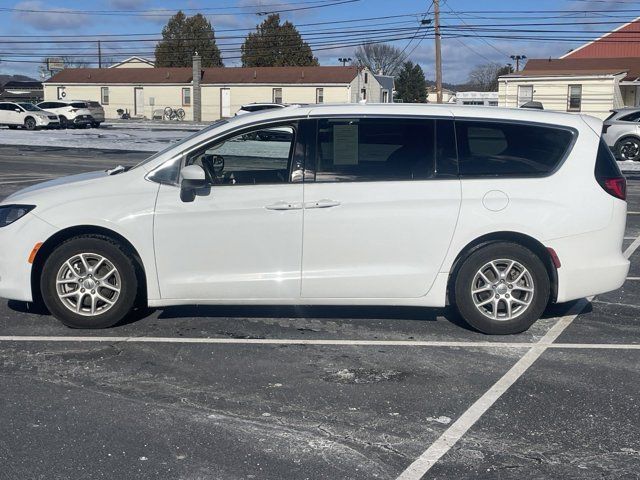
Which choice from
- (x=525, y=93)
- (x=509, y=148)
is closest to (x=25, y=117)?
(x=525, y=93)

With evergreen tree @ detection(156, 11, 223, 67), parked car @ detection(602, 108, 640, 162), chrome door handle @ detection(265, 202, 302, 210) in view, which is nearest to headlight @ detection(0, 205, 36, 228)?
chrome door handle @ detection(265, 202, 302, 210)

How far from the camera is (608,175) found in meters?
6.35

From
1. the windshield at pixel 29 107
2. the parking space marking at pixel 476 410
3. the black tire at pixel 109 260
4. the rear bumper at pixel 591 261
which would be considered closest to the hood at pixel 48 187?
the black tire at pixel 109 260

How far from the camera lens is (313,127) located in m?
6.26

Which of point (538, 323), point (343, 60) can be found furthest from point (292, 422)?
point (343, 60)

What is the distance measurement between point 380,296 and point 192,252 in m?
1.44

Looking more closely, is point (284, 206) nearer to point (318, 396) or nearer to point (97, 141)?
point (318, 396)

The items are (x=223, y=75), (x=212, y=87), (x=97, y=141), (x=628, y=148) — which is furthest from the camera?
(x=223, y=75)

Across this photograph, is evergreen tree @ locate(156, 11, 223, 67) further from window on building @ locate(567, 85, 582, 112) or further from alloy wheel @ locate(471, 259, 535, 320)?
alloy wheel @ locate(471, 259, 535, 320)

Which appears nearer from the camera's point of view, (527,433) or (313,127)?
(527,433)

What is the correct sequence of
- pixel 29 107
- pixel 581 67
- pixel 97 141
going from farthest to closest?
Result: pixel 581 67, pixel 29 107, pixel 97 141

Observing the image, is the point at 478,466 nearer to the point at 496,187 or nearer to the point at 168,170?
the point at 496,187

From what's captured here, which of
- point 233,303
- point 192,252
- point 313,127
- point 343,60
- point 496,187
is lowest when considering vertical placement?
point 233,303

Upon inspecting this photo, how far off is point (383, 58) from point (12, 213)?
3653 inches
